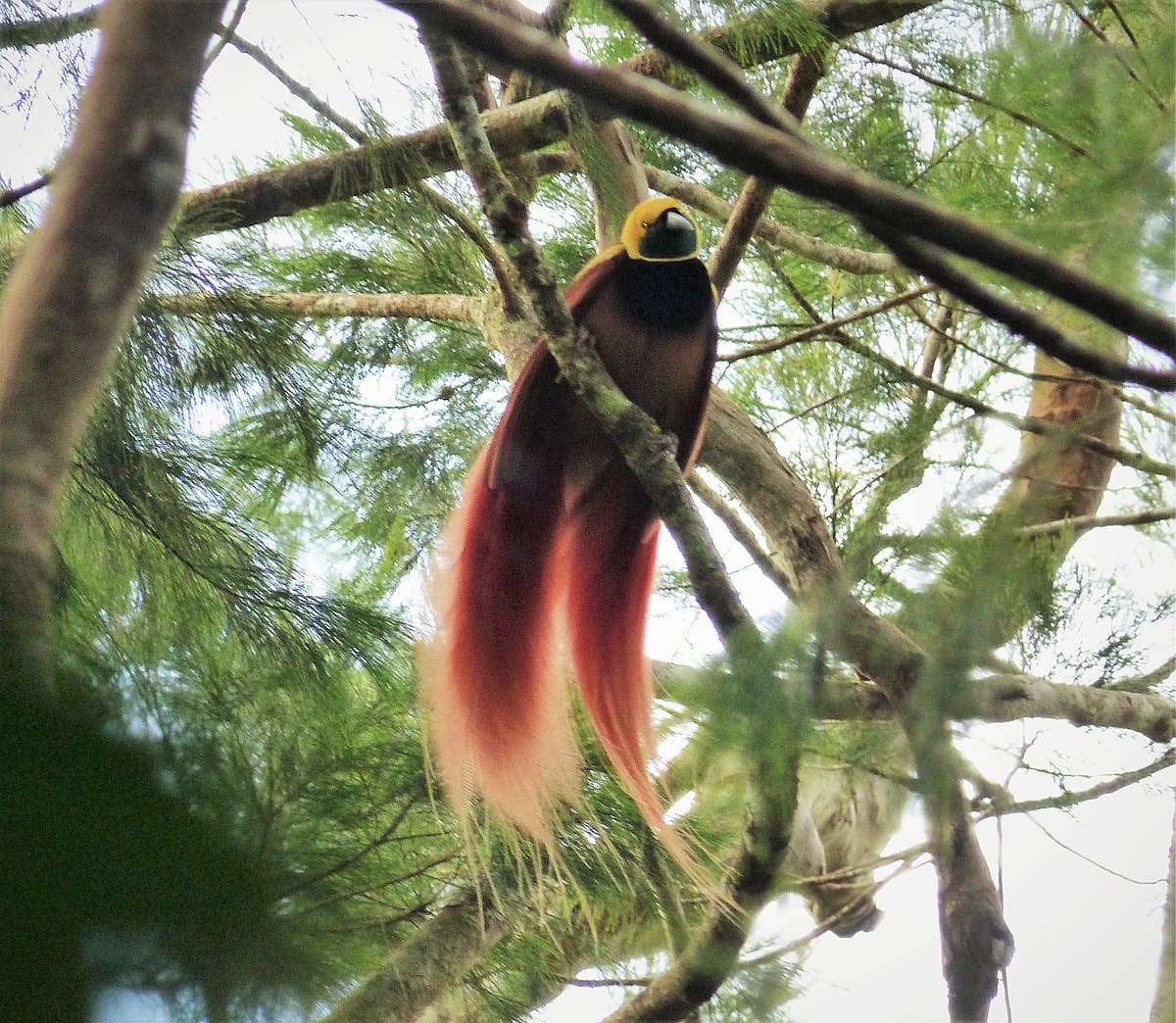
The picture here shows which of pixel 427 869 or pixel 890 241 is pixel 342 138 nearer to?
pixel 427 869

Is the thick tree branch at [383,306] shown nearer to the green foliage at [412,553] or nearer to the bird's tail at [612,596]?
the green foliage at [412,553]

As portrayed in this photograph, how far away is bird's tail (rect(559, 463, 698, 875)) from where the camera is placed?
3.43 ft

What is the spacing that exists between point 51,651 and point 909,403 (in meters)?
1.20

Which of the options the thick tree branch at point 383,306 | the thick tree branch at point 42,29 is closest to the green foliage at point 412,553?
the thick tree branch at point 383,306

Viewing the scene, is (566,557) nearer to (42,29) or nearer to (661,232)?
(661,232)

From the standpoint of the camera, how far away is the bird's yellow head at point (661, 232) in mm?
1075

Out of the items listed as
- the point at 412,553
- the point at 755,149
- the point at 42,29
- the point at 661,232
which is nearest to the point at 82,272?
the point at 755,149

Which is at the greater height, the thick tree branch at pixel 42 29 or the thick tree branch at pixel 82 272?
the thick tree branch at pixel 42 29

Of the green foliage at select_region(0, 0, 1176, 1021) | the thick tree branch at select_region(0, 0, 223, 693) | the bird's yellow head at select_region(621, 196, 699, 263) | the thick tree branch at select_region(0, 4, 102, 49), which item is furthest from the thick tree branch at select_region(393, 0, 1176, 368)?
the bird's yellow head at select_region(621, 196, 699, 263)

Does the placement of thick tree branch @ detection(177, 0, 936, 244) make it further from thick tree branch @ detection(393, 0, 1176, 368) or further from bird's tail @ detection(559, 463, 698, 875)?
thick tree branch @ detection(393, 0, 1176, 368)

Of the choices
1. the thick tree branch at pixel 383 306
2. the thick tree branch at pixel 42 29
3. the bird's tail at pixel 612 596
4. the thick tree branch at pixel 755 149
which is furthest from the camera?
the thick tree branch at pixel 383 306

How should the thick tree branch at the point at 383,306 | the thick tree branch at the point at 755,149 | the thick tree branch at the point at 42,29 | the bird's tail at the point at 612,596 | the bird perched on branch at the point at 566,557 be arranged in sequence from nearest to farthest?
the thick tree branch at the point at 755,149
the thick tree branch at the point at 42,29
the bird perched on branch at the point at 566,557
the bird's tail at the point at 612,596
the thick tree branch at the point at 383,306

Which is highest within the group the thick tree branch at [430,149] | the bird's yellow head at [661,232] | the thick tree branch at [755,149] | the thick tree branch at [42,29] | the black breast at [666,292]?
the thick tree branch at [430,149]

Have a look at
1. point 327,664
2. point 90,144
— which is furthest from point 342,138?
point 90,144
